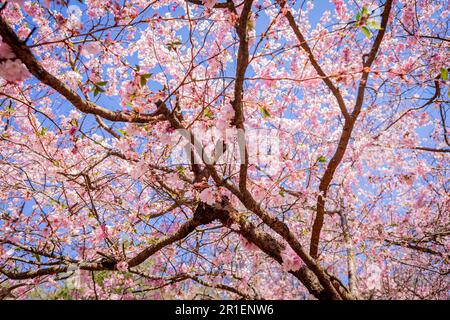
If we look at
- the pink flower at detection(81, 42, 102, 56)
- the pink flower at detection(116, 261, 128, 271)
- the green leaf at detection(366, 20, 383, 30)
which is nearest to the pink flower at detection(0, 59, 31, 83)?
the pink flower at detection(81, 42, 102, 56)

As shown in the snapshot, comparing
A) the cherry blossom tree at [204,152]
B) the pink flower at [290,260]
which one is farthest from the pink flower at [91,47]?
the pink flower at [290,260]

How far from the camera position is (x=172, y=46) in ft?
8.85

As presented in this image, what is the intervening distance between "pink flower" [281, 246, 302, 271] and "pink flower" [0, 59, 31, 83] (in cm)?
283

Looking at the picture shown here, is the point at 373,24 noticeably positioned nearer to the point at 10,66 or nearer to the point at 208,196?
the point at 208,196

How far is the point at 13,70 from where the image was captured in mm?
1840

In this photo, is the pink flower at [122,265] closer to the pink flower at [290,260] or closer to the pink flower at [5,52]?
the pink flower at [290,260]

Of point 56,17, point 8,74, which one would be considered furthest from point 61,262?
point 56,17

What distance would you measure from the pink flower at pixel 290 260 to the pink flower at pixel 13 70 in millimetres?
2828

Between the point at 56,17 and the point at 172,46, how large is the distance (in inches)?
35.6

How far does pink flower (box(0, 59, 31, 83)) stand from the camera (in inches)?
71.1

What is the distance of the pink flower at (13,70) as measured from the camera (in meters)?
1.81

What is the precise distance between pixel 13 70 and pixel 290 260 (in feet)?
9.62
